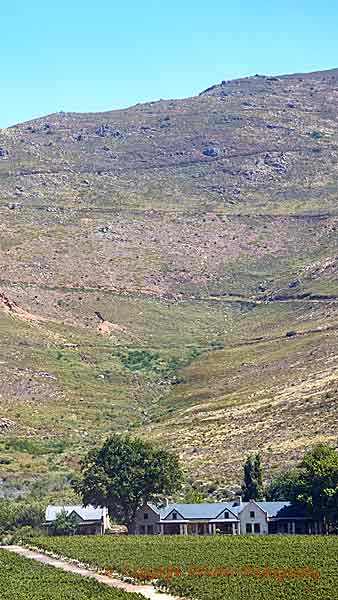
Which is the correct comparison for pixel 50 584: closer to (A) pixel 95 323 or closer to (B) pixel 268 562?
(B) pixel 268 562

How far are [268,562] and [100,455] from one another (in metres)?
33.2

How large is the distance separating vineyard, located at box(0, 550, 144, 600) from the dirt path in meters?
1.06

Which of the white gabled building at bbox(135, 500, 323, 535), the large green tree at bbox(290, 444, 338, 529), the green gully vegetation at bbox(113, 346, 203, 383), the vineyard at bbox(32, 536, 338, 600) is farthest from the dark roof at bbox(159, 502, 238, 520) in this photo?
the green gully vegetation at bbox(113, 346, 203, 383)

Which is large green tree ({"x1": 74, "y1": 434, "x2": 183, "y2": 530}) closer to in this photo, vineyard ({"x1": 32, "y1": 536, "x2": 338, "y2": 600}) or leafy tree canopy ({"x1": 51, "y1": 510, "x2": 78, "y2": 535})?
leafy tree canopy ({"x1": 51, "y1": 510, "x2": 78, "y2": 535})

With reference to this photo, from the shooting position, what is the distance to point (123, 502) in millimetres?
105812

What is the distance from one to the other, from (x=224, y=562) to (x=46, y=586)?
43.1ft

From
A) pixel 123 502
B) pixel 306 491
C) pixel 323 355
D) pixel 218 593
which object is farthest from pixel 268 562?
pixel 323 355

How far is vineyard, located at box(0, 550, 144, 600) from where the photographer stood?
65.0m

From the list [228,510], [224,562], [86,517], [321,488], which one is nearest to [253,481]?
[228,510]

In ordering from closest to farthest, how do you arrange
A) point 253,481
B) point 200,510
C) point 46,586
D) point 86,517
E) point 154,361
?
point 46,586 < point 200,510 < point 253,481 < point 86,517 < point 154,361

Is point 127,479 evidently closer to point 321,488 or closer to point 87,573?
point 321,488

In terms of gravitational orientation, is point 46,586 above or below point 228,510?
below

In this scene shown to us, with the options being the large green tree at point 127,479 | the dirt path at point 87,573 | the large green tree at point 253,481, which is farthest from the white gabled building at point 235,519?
the dirt path at point 87,573

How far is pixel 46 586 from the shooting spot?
69875 mm
